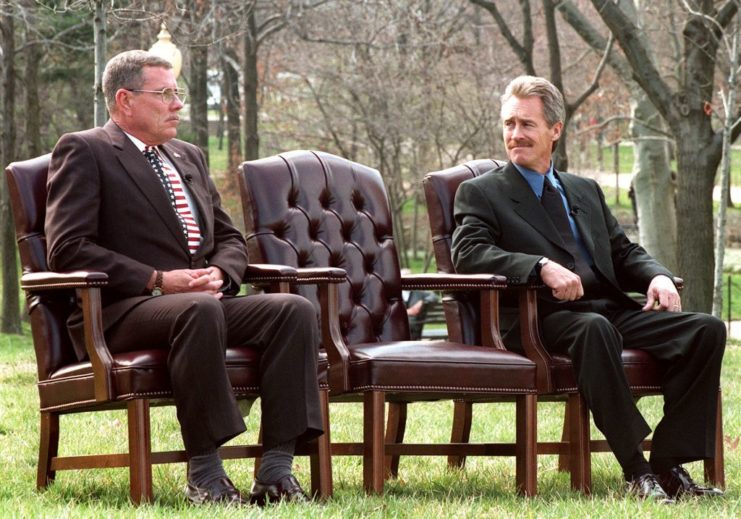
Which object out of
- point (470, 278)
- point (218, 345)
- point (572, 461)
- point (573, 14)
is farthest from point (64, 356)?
point (573, 14)

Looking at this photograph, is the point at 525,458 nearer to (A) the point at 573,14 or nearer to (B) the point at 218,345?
(B) the point at 218,345

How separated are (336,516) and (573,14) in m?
11.4

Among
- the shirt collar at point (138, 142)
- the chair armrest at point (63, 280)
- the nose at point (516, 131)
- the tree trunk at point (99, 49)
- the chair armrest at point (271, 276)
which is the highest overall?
the tree trunk at point (99, 49)

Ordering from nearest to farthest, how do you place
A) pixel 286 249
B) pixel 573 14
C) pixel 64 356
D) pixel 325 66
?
pixel 64 356, pixel 286 249, pixel 573 14, pixel 325 66

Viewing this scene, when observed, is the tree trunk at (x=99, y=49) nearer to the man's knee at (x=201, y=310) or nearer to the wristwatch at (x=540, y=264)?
the wristwatch at (x=540, y=264)

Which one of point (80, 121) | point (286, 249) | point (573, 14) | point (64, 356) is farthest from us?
point (80, 121)

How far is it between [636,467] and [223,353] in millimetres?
1704

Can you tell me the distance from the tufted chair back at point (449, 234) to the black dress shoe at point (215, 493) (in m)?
1.53

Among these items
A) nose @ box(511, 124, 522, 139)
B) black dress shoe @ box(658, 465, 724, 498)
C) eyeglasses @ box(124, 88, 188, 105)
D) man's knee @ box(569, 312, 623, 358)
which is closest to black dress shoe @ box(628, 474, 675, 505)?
black dress shoe @ box(658, 465, 724, 498)

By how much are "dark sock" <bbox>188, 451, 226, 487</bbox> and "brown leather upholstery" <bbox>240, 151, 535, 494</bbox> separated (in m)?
0.71

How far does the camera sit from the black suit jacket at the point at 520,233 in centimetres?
582

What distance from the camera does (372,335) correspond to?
6.14 metres

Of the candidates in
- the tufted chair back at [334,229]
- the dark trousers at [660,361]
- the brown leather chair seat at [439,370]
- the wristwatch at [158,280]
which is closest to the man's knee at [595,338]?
the dark trousers at [660,361]

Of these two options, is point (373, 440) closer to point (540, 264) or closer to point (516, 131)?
point (540, 264)
